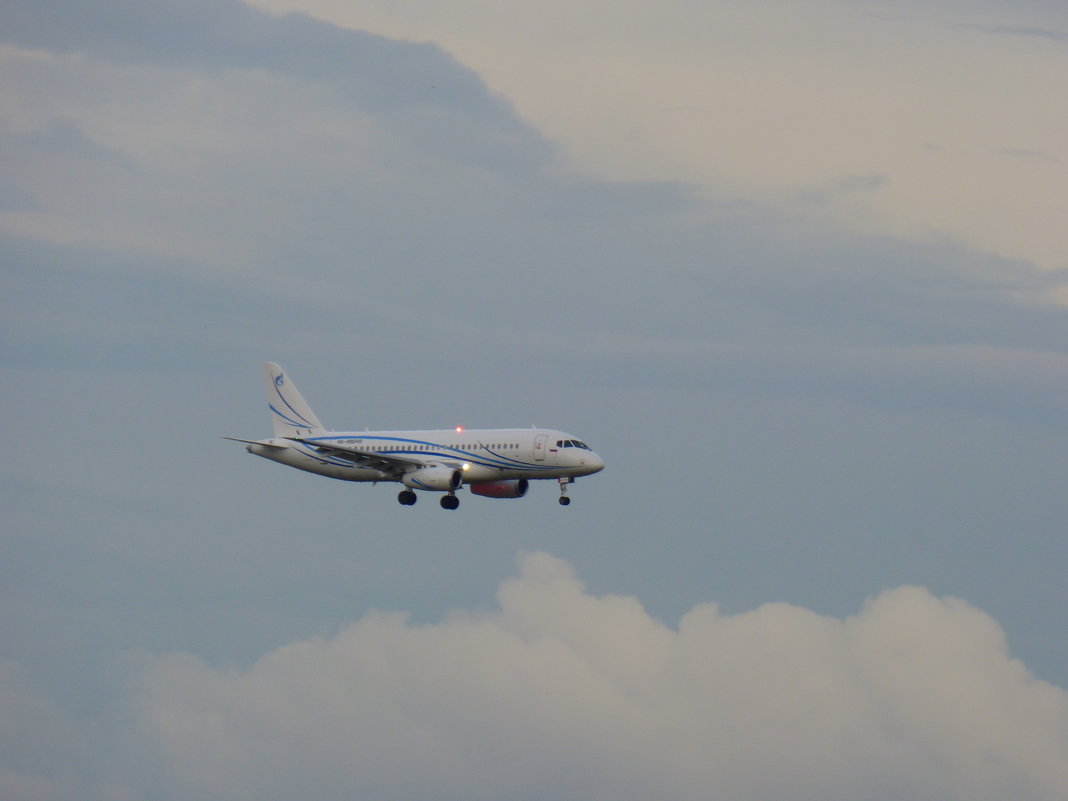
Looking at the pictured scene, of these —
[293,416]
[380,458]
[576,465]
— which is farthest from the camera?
[293,416]

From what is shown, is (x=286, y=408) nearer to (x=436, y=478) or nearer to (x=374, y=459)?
(x=374, y=459)

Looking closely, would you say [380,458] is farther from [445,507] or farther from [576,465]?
[576,465]

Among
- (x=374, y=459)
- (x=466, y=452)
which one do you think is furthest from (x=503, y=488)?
(x=374, y=459)

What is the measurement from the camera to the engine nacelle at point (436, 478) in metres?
84.5

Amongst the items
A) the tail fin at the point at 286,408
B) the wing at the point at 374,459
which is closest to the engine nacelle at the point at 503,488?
the wing at the point at 374,459

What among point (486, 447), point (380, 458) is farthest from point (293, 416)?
point (486, 447)

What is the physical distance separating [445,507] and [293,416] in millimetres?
17466

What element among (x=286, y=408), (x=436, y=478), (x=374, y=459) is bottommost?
(x=436, y=478)

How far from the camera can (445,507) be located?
283ft

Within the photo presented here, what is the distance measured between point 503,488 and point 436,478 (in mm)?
4171

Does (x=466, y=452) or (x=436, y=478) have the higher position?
(x=466, y=452)

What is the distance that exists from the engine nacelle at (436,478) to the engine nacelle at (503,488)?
1.70 metres

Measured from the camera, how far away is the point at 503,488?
8625 centimetres

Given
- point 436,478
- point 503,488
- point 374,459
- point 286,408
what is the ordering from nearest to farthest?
point 436,478
point 503,488
point 374,459
point 286,408
